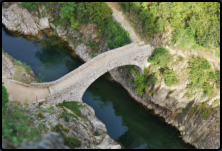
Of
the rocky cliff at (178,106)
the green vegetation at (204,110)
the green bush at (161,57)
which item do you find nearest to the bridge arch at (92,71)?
the green bush at (161,57)

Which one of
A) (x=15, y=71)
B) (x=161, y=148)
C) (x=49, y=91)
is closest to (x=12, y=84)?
(x=15, y=71)

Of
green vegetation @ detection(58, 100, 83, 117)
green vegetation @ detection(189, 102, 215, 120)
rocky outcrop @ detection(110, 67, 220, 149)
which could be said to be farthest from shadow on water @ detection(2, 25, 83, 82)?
green vegetation @ detection(189, 102, 215, 120)

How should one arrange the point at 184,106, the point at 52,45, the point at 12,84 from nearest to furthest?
the point at 12,84, the point at 184,106, the point at 52,45

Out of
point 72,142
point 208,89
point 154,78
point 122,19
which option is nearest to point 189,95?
point 208,89

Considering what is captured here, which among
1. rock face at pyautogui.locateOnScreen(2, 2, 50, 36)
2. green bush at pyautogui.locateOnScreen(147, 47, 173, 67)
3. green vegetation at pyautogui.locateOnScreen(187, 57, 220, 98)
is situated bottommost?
green vegetation at pyautogui.locateOnScreen(187, 57, 220, 98)

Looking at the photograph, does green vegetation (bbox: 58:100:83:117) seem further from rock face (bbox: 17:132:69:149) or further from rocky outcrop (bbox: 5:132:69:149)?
rock face (bbox: 17:132:69:149)

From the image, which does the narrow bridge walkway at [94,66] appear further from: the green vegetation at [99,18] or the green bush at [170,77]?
the green bush at [170,77]

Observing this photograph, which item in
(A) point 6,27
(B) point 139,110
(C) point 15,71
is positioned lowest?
(B) point 139,110

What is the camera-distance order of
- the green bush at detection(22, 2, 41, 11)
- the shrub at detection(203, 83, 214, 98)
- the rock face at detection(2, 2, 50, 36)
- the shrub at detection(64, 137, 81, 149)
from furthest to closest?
the rock face at detection(2, 2, 50, 36)
the green bush at detection(22, 2, 41, 11)
the shrub at detection(203, 83, 214, 98)
the shrub at detection(64, 137, 81, 149)

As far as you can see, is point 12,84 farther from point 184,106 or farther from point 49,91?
point 184,106
